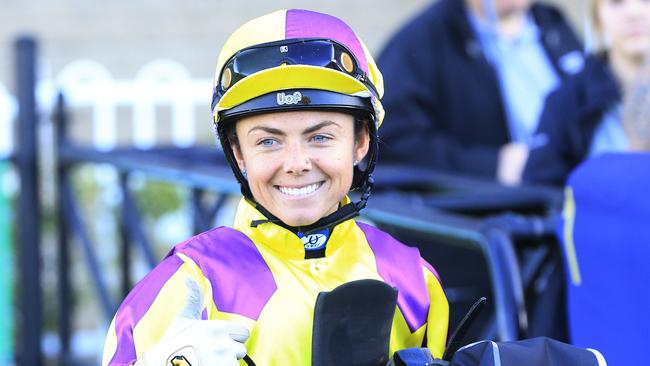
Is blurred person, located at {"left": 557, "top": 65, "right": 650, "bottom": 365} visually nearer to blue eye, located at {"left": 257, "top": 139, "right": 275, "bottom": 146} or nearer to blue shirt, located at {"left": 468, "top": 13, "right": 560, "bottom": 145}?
blue eye, located at {"left": 257, "top": 139, "right": 275, "bottom": 146}

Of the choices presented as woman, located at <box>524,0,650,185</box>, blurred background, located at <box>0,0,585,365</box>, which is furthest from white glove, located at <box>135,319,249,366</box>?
woman, located at <box>524,0,650,185</box>

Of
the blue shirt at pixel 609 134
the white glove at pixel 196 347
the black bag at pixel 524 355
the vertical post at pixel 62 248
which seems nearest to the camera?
the white glove at pixel 196 347

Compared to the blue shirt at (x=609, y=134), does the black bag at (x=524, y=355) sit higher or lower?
lower

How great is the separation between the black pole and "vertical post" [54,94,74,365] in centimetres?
13

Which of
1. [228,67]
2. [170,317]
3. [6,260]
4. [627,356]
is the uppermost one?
[228,67]

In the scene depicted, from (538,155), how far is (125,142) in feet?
26.7

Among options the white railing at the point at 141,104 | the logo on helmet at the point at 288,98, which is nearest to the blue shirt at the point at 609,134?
the logo on helmet at the point at 288,98

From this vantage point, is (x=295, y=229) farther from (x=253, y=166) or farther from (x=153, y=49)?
(x=153, y=49)

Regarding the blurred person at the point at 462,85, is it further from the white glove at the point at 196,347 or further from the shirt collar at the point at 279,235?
the white glove at the point at 196,347

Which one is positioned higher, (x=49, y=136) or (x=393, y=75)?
(x=393, y=75)

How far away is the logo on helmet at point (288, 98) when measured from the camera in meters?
1.92

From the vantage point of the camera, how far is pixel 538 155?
3693mm

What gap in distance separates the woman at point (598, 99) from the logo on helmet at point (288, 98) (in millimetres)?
1718

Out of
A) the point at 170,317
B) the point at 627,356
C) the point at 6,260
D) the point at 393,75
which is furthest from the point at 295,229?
the point at 6,260
